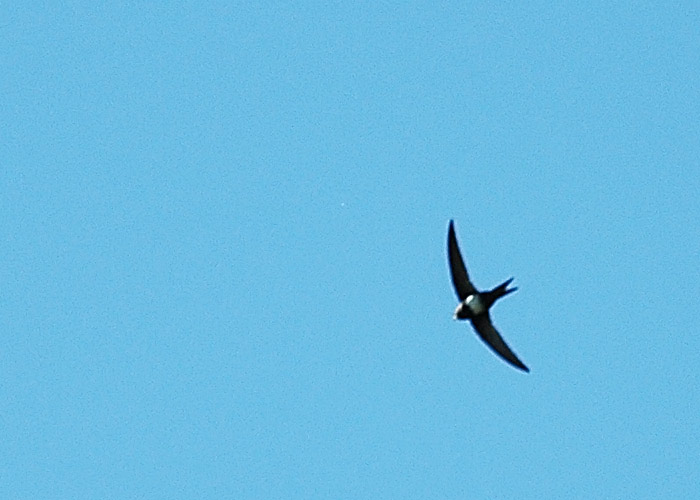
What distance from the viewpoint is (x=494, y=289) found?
3916 cm

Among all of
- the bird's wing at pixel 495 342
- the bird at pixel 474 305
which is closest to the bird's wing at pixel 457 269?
the bird at pixel 474 305

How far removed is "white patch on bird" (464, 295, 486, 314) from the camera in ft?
130

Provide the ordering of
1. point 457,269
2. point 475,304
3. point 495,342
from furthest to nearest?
1. point 495,342
2. point 457,269
3. point 475,304

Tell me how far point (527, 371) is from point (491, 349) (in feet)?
2.89

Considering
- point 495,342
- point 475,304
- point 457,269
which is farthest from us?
point 495,342

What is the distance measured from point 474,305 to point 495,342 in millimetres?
1118

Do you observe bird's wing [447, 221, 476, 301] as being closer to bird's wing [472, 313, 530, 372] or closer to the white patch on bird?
the white patch on bird

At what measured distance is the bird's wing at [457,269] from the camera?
39.8 m

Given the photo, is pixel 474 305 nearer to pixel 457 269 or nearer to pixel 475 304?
pixel 475 304

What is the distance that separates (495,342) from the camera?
133ft

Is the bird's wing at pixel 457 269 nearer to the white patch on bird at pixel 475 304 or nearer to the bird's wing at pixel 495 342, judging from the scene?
the white patch on bird at pixel 475 304

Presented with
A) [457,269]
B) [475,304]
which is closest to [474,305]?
[475,304]

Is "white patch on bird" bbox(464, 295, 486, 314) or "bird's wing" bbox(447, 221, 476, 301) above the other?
"bird's wing" bbox(447, 221, 476, 301)

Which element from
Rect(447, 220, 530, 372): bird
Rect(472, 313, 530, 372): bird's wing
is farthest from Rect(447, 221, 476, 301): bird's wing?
Rect(472, 313, 530, 372): bird's wing
